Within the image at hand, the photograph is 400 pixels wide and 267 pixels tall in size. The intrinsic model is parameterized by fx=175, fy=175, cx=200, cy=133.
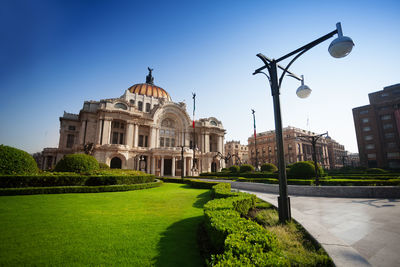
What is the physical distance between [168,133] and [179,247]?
4242 cm

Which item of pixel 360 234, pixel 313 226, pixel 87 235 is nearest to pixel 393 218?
pixel 360 234

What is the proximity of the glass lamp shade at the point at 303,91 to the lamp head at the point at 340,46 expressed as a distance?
56.7 inches

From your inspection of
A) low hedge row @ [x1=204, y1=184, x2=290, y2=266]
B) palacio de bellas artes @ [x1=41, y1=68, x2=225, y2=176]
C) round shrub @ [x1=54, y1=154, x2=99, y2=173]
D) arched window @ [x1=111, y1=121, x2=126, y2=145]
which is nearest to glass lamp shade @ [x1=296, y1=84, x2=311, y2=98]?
low hedge row @ [x1=204, y1=184, x2=290, y2=266]

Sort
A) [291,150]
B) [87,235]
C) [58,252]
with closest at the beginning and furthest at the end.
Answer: [58,252]
[87,235]
[291,150]

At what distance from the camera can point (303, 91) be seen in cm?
629

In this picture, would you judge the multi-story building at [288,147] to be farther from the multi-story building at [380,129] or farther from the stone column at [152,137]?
the stone column at [152,137]

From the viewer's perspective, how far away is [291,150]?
65750 mm

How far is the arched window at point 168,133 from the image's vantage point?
44844 millimetres

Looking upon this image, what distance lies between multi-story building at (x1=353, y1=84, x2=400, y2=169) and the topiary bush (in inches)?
2601

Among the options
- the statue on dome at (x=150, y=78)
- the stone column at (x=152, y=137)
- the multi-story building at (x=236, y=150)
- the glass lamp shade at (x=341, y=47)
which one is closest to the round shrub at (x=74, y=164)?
the glass lamp shade at (x=341, y=47)

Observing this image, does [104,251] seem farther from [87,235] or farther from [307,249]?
[307,249]

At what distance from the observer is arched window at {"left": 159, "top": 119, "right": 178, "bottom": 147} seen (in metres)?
44.8

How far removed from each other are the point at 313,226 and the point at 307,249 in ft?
4.16

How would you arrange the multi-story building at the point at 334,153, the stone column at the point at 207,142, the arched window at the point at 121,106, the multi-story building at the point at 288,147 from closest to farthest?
the arched window at the point at 121,106
the stone column at the point at 207,142
the multi-story building at the point at 288,147
the multi-story building at the point at 334,153
